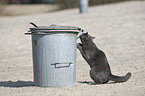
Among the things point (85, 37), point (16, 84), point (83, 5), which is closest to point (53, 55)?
point (85, 37)

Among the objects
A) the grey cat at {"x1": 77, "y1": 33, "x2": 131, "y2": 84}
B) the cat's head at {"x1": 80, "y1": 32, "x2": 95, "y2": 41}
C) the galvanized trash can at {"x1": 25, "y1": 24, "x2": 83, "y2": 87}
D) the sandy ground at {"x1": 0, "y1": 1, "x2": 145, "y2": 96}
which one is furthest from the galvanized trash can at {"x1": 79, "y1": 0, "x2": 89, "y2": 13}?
the galvanized trash can at {"x1": 25, "y1": 24, "x2": 83, "y2": 87}

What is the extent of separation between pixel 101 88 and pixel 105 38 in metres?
6.20

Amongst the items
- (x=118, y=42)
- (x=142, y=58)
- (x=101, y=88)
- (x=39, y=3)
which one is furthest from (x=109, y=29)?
(x=39, y=3)

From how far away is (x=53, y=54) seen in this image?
449 cm

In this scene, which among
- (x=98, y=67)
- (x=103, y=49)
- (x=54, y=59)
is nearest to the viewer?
(x=54, y=59)

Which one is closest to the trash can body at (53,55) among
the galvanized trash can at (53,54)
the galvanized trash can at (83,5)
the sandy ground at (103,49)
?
the galvanized trash can at (53,54)

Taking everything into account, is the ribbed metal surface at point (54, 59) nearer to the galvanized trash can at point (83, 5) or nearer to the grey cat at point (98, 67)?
the grey cat at point (98, 67)

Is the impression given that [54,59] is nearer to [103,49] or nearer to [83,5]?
[103,49]

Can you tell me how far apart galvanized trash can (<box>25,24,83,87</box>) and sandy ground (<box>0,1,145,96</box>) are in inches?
7.2

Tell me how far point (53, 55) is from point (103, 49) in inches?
190

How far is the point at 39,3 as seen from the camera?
2758 cm

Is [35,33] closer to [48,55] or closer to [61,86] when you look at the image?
[48,55]

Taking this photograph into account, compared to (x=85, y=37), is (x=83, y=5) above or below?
above

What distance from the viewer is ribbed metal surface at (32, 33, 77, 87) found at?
4.49 meters
